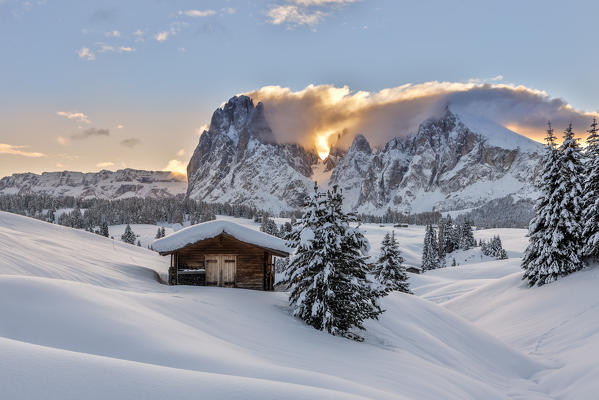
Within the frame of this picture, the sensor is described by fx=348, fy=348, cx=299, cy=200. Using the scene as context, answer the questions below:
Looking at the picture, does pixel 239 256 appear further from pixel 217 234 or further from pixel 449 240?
pixel 449 240

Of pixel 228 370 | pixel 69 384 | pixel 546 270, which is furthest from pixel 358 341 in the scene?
pixel 546 270

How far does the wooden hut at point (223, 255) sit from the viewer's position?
18750 mm

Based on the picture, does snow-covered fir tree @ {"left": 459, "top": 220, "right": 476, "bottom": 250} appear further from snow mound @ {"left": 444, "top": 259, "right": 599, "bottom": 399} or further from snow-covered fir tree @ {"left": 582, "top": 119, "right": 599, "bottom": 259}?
snow-covered fir tree @ {"left": 582, "top": 119, "right": 599, "bottom": 259}

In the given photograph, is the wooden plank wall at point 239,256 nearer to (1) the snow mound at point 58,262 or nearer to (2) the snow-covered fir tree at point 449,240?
(1) the snow mound at point 58,262

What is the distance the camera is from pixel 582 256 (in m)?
24.9

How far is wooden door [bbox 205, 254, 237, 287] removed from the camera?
19.0 metres

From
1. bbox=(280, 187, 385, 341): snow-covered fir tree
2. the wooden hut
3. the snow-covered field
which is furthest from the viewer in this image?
the wooden hut

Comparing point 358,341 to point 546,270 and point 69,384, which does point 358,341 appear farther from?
point 546,270

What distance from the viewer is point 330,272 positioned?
13.4m

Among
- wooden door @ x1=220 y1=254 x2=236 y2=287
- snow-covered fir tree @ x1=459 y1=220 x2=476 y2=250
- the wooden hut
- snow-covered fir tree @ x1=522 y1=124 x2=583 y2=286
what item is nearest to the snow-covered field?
snow-covered fir tree @ x1=522 y1=124 x2=583 y2=286

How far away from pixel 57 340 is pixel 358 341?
397 inches

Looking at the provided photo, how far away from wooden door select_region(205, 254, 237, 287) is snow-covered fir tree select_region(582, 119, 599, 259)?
23.6 metres

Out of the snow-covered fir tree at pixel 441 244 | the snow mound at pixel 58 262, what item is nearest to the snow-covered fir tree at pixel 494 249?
the snow-covered fir tree at pixel 441 244

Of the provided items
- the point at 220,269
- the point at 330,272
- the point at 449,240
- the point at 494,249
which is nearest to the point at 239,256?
the point at 220,269
